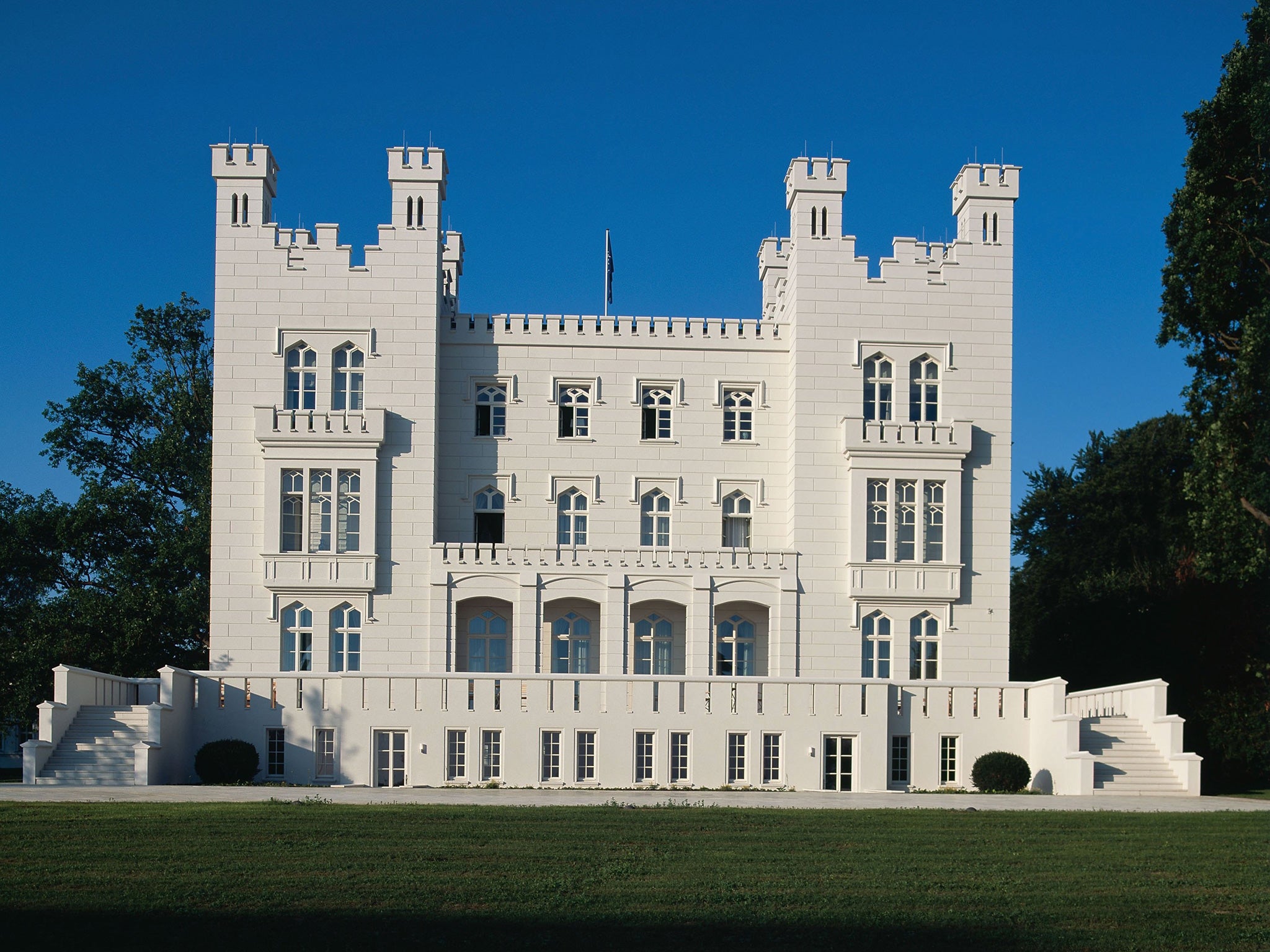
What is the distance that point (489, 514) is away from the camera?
3684 cm

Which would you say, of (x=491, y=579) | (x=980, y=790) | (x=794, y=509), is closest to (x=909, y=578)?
(x=794, y=509)

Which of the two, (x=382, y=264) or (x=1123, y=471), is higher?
(x=382, y=264)

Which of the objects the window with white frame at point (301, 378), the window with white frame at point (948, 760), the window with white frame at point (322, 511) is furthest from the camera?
the window with white frame at point (301, 378)

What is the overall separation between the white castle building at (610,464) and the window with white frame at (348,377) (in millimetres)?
75

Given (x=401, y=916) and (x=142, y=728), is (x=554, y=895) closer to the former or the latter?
(x=401, y=916)

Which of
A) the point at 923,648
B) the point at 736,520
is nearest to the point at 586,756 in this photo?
the point at 736,520

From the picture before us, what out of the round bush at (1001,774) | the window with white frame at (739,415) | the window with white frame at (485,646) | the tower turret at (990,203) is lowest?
the round bush at (1001,774)

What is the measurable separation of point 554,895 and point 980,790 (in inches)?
675

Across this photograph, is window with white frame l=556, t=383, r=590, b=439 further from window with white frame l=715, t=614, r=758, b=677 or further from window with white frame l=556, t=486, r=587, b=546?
window with white frame l=715, t=614, r=758, b=677

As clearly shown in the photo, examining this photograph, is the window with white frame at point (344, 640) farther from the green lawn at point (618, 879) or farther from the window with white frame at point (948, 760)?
the green lawn at point (618, 879)

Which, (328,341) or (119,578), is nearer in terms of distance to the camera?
(328,341)

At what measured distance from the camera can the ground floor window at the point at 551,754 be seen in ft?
96.1

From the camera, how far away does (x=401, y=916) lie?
1343 centimetres

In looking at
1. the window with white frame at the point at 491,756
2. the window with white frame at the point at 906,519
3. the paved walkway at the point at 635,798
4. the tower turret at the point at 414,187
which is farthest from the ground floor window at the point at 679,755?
the tower turret at the point at 414,187
